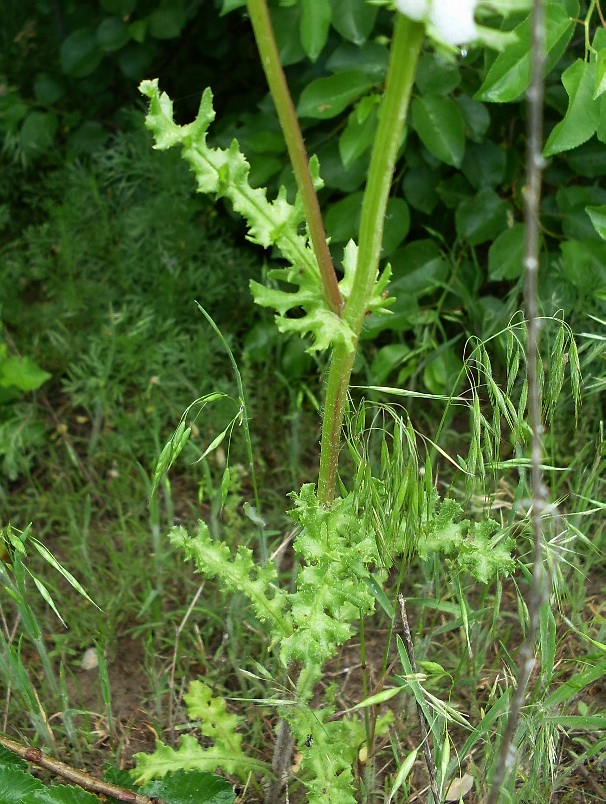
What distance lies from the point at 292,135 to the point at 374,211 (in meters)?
0.12

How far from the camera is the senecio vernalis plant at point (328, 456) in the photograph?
862 millimetres

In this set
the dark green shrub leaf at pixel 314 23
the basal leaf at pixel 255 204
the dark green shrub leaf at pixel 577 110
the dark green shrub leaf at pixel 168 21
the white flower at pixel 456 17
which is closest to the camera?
the white flower at pixel 456 17

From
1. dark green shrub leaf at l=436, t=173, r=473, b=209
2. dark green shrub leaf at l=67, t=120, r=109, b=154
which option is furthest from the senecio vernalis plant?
dark green shrub leaf at l=67, t=120, r=109, b=154

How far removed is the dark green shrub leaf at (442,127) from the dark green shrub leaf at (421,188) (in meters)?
0.21

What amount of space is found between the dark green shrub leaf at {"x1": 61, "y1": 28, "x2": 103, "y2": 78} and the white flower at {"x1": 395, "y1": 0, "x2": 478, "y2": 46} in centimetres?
196

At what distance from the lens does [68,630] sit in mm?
1819

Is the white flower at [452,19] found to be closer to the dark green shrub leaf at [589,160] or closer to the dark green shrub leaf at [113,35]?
the dark green shrub leaf at [589,160]

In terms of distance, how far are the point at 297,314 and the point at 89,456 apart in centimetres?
65

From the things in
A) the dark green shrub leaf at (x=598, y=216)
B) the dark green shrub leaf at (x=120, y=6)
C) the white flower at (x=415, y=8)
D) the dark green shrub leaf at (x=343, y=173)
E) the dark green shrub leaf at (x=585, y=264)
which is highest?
the dark green shrub leaf at (x=120, y=6)

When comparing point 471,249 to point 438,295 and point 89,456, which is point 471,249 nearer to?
point 438,295

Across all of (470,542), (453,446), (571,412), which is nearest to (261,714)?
(470,542)

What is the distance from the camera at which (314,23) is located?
1.69 meters

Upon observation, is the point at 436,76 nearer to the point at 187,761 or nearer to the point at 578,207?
the point at 578,207

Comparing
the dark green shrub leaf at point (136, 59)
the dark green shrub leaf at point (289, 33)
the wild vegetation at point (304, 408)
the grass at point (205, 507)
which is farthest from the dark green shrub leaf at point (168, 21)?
the dark green shrub leaf at point (289, 33)
